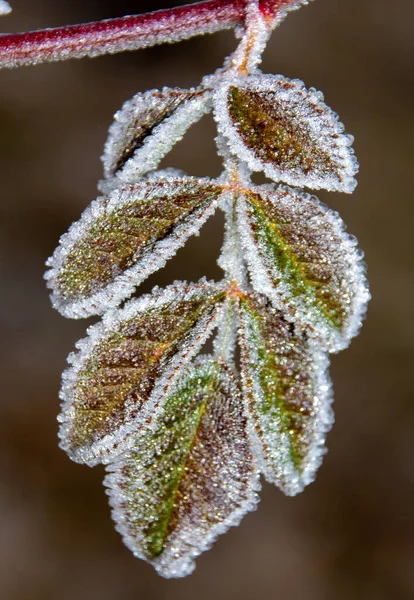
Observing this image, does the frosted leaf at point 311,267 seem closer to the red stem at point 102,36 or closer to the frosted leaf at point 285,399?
the frosted leaf at point 285,399

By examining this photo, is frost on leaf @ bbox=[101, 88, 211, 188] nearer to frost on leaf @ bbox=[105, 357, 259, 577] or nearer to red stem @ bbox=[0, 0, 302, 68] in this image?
red stem @ bbox=[0, 0, 302, 68]

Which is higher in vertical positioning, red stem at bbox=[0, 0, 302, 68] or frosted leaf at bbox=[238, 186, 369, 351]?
red stem at bbox=[0, 0, 302, 68]

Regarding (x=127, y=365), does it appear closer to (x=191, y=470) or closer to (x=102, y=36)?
(x=191, y=470)

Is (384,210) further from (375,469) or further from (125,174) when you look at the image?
(125,174)

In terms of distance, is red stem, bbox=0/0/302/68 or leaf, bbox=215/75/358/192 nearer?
leaf, bbox=215/75/358/192

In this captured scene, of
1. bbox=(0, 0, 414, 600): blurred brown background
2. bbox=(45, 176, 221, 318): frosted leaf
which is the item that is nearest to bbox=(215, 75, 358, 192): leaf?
bbox=(45, 176, 221, 318): frosted leaf

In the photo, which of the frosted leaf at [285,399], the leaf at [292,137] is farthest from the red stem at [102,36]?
the frosted leaf at [285,399]
